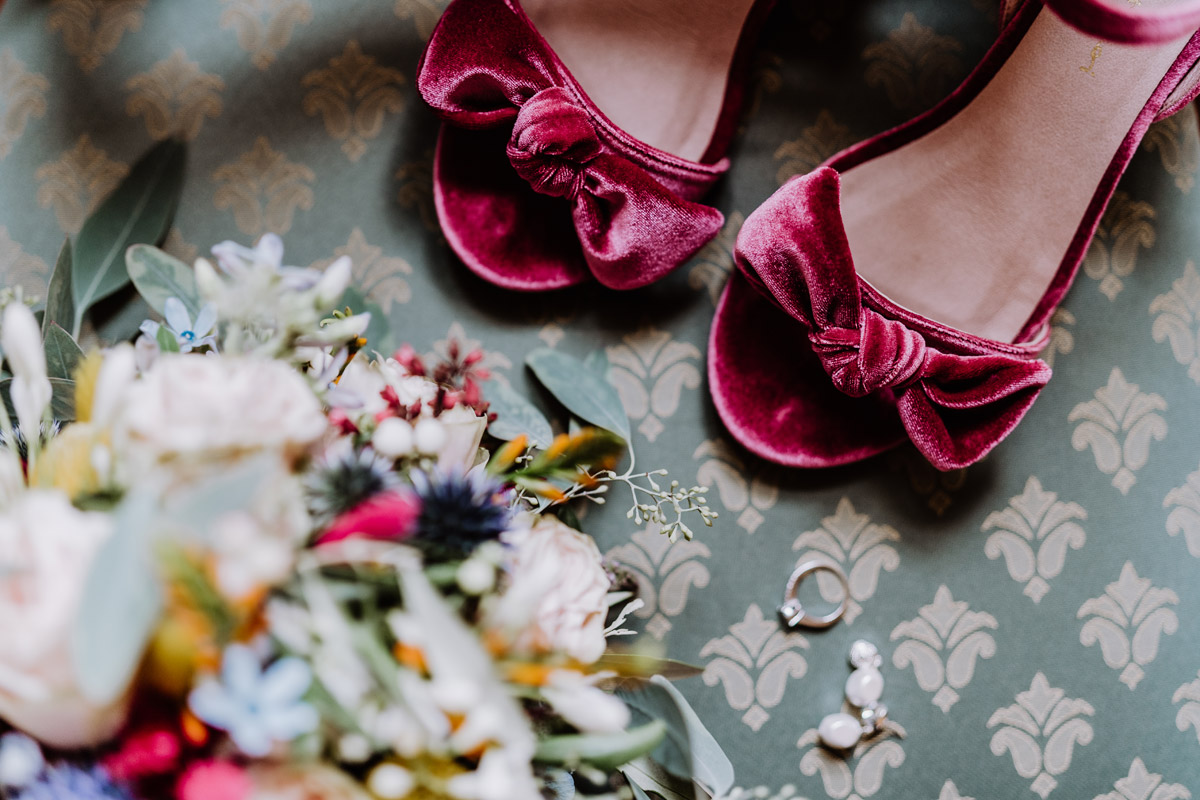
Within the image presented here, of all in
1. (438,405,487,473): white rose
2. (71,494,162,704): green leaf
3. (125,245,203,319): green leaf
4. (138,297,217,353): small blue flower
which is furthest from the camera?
(125,245,203,319): green leaf

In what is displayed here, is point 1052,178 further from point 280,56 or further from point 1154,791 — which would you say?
point 280,56

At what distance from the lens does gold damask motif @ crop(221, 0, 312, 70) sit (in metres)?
0.97

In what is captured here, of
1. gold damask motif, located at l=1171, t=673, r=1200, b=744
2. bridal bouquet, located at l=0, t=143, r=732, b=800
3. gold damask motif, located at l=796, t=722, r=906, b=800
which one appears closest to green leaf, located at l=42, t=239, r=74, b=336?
bridal bouquet, located at l=0, t=143, r=732, b=800

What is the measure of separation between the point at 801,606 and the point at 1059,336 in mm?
487

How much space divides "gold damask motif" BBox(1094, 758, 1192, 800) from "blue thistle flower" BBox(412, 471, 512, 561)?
895mm

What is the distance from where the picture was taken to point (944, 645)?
0.89 m

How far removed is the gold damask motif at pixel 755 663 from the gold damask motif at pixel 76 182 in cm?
96

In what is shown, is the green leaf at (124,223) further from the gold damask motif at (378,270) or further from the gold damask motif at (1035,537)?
the gold damask motif at (1035,537)

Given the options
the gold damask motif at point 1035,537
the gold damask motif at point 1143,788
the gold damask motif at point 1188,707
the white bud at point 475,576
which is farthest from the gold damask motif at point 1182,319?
the white bud at point 475,576

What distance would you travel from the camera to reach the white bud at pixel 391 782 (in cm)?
37

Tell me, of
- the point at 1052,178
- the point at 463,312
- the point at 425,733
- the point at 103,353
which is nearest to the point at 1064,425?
the point at 1052,178

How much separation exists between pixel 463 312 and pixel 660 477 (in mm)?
329

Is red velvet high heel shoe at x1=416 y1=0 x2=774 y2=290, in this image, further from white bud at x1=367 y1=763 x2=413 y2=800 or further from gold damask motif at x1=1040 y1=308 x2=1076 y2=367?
white bud at x1=367 y1=763 x2=413 y2=800

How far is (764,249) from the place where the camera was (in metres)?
0.81
